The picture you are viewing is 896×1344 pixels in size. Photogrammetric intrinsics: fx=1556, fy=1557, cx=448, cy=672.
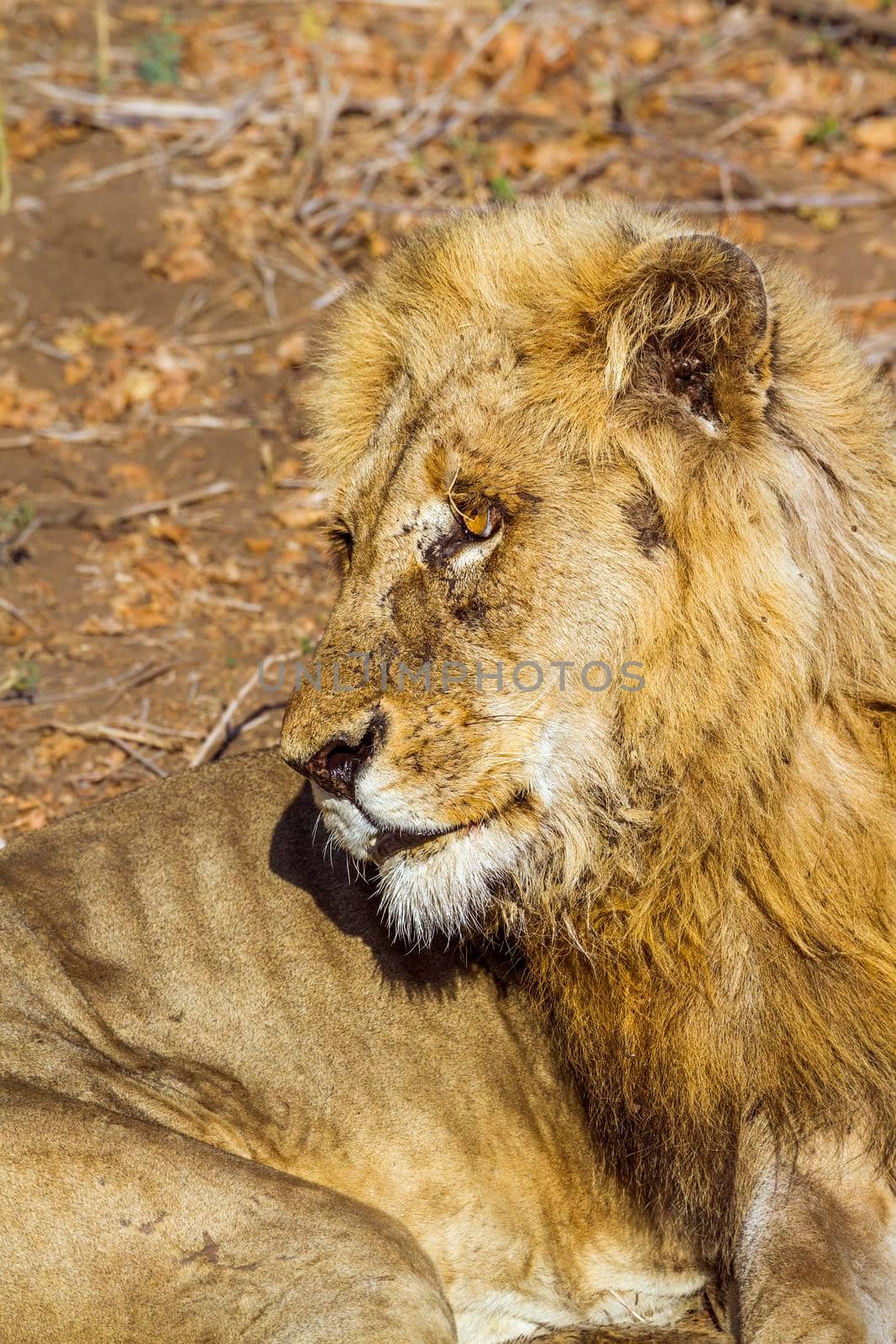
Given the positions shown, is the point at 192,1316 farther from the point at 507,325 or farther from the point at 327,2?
the point at 327,2

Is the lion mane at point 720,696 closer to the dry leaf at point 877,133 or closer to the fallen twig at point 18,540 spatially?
the fallen twig at point 18,540

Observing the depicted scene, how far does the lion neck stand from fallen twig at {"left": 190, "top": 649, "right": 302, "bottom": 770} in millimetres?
2014

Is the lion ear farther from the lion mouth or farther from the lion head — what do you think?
the lion mouth

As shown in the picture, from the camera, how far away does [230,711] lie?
508 centimetres

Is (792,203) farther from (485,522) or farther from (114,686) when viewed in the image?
(485,522)

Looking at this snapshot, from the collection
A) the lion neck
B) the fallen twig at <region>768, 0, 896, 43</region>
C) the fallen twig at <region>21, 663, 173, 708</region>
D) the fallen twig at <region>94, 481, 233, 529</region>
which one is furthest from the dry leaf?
the lion neck

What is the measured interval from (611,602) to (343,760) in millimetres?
553

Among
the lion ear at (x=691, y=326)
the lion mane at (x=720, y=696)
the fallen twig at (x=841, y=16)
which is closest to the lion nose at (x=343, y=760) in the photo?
the lion mane at (x=720, y=696)

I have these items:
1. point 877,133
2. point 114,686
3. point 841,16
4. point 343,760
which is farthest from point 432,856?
point 841,16

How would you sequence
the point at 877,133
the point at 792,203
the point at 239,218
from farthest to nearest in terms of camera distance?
the point at 877,133, the point at 239,218, the point at 792,203

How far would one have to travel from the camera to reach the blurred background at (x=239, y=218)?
5539mm

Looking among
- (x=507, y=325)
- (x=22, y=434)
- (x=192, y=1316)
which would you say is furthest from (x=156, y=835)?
(x=22, y=434)

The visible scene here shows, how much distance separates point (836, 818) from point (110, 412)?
15.7ft

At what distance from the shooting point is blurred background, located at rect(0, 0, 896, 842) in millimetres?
5539
